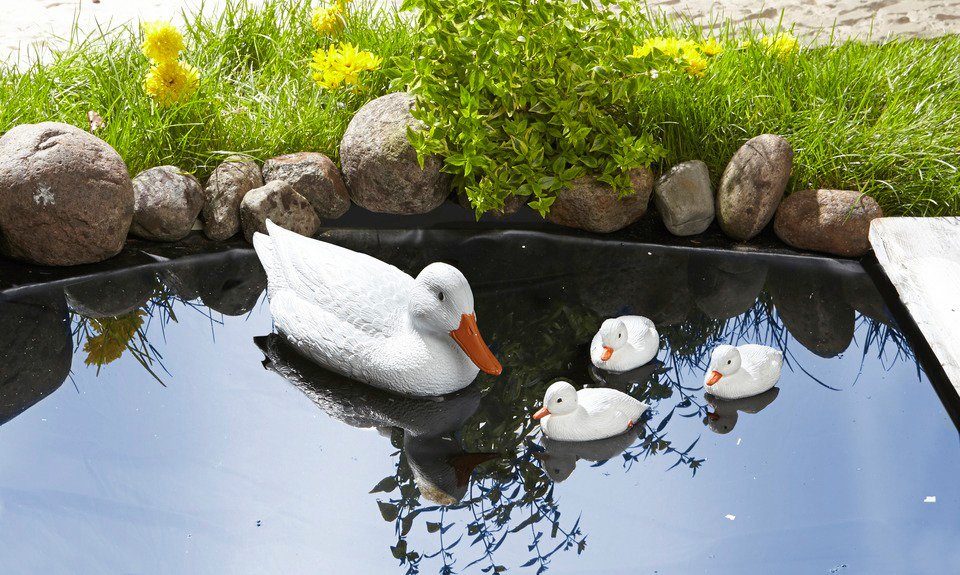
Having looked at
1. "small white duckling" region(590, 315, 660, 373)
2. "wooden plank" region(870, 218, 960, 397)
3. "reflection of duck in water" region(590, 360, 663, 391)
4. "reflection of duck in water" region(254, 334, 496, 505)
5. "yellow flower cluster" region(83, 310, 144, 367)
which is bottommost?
"yellow flower cluster" region(83, 310, 144, 367)

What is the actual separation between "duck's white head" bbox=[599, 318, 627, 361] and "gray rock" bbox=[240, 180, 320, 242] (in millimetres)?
1698

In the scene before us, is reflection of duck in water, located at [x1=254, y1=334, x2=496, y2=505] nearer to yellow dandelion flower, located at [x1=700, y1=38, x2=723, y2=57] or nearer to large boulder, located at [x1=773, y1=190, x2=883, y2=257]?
large boulder, located at [x1=773, y1=190, x2=883, y2=257]

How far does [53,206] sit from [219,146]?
92cm

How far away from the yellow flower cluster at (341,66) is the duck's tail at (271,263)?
1184 millimetres

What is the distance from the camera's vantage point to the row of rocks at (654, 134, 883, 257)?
177 inches

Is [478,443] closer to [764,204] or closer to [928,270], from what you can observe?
[764,204]

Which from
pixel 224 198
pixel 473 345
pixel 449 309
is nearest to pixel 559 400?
pixel 473 345

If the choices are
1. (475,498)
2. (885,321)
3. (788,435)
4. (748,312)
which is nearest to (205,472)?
(475,498)

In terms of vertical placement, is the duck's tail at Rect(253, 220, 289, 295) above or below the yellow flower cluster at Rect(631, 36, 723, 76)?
below

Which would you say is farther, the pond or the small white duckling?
the small white duckling

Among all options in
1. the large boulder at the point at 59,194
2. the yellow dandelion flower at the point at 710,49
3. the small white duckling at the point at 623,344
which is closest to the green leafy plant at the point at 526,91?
the yellow dandelion flower at the point at 710,49

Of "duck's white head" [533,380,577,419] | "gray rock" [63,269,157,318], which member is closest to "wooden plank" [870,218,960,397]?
"duck's white head" [533,380,577,419]

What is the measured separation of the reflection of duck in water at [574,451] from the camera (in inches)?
128

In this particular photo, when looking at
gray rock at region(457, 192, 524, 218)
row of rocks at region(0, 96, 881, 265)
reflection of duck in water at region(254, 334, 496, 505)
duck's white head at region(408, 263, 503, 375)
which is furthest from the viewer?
gray rock at region(457, 192, 524, 218)
